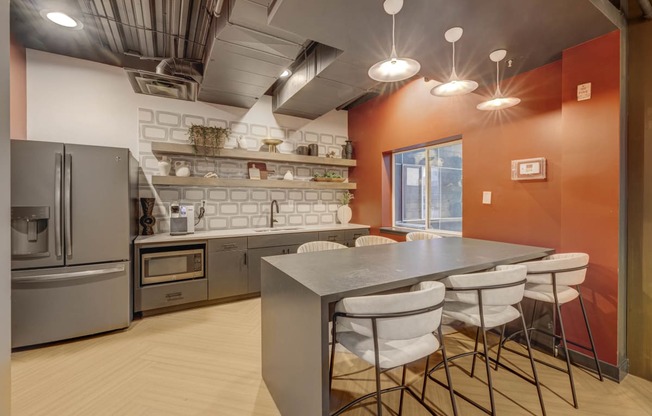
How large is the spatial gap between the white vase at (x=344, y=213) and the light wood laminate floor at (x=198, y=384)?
268 centimetres

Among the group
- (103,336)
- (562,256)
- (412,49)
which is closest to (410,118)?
(412,49)

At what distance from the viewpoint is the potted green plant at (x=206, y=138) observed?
3.77 metres

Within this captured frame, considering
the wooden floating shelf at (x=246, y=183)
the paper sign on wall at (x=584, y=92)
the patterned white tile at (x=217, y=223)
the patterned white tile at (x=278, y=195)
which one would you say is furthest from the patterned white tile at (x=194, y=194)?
the paper sign on wall at (x=584, y=92)

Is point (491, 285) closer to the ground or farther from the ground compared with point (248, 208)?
closer to the ground

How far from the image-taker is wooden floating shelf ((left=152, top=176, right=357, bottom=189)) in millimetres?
3614

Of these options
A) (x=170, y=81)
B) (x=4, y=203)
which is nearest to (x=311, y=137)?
(x=170, y=81)

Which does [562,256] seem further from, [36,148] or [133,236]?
[36,148]

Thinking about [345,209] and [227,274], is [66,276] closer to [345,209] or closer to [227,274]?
[227,274]

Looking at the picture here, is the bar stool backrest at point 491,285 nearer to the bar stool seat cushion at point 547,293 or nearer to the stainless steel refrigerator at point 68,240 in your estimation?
the bar stool seat cushion at point 547,293

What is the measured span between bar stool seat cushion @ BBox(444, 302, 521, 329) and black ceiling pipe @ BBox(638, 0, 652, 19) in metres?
2.29

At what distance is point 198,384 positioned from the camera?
2061 millimetres

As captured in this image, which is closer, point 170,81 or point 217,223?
point 170,81

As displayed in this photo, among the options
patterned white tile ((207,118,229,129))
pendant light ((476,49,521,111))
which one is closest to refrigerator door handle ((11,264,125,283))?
patterned white tile ((207,118,229,129))

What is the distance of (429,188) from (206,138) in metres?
3.13
